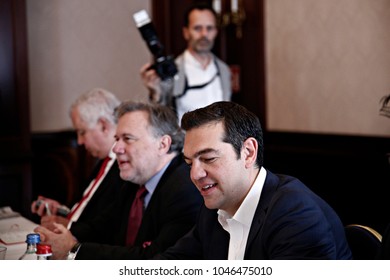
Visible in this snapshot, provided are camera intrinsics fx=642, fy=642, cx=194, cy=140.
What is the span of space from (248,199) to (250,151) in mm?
130

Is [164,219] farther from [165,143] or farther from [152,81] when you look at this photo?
[152,81]

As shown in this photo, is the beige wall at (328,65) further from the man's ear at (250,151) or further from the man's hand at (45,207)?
the man's ear at (250,151)

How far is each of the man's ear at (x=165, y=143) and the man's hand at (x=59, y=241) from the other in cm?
46

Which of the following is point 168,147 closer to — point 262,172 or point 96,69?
point 262,172

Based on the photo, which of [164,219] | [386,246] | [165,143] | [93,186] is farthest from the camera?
[93,186]

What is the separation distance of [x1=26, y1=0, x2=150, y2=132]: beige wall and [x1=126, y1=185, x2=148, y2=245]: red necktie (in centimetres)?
269

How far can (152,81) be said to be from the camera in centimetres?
384

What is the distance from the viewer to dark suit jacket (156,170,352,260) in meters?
1.56

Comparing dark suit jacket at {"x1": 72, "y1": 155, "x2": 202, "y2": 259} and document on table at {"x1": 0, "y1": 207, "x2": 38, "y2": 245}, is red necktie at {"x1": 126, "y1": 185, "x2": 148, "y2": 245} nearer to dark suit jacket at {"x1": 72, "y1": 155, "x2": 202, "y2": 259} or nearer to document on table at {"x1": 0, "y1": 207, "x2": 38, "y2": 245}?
dark suit jacket at {"x1": 72, "y1": 155, "x2": 202, "y2": 259}

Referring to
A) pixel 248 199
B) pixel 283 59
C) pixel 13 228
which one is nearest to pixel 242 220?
pixel 248 199

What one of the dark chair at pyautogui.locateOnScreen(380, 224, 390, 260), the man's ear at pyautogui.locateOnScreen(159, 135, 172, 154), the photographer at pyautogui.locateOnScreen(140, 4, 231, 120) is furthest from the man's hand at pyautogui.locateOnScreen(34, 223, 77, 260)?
the photographer at pyautogui.locateOnScreen(140, 4, 231, 120)

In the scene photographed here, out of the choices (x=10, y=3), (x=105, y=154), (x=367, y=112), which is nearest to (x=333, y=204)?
(x=367, y=112)

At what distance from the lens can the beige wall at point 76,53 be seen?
508cm

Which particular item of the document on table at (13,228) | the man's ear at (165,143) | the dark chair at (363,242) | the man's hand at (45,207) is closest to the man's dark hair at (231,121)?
the dark chair at (363,242)
